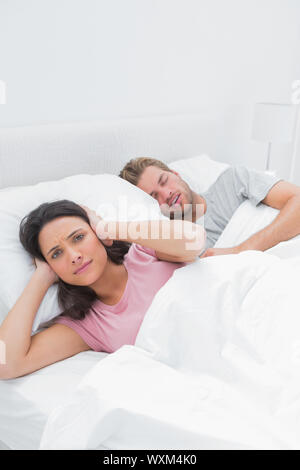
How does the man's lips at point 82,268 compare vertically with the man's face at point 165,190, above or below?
below

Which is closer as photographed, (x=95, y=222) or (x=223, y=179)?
(x=95, y=222)

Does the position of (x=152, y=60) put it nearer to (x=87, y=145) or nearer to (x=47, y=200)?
(x=87, y=145)

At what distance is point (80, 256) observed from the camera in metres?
1.11

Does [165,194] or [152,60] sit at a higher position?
[152,60]

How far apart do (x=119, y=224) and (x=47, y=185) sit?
342mm

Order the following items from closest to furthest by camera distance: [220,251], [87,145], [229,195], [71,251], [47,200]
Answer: [71,251], [47,200], [220,251], [87,145], [229,195]

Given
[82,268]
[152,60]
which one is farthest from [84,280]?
[152,60]

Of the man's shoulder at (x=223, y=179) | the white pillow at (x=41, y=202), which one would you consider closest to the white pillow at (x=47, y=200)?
the white pillow at (x=41, y=202)

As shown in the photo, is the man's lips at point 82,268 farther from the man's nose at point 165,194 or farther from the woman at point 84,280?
the man's nose at point 165,194

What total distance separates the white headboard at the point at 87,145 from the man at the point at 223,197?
14 centimetres

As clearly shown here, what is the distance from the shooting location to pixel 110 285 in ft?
3.99

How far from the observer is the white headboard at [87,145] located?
1.46 meters

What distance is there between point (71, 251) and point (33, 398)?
13.9 inches

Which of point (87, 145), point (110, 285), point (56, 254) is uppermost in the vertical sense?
point (87, 145)
